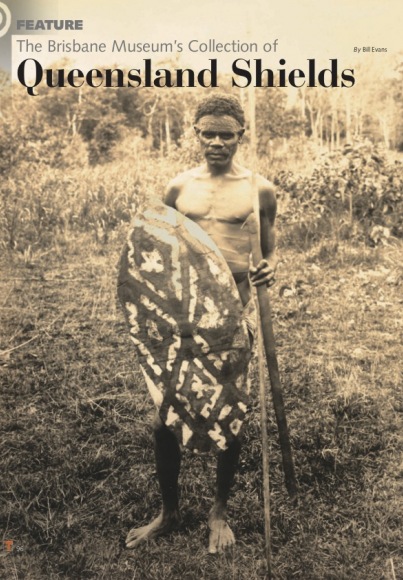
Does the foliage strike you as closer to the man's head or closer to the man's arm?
the man's arm

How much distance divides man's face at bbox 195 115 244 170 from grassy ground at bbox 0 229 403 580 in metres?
1.32

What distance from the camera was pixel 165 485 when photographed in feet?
7.23

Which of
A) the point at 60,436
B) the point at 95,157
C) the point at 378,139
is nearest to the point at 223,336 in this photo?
the point at 60,436

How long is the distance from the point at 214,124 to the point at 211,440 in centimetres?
114

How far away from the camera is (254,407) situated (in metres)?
2.84

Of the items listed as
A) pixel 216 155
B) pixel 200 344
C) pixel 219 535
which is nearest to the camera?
pixel 200 344

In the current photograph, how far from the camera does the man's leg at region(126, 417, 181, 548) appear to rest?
84.3 inches

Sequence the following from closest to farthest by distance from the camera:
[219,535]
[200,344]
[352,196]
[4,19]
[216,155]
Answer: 1. [200,344]
2. [216,155]
3. [219,535]
4. [4,19]
5. [352,196]

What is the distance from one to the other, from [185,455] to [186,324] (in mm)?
881

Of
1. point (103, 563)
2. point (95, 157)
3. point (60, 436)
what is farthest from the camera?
point (95, 157)

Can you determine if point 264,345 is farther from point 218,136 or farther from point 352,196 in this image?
point 352,196

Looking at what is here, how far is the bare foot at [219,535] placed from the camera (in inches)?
84.7

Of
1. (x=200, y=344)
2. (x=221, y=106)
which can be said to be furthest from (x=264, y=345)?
(x=221, y=106)

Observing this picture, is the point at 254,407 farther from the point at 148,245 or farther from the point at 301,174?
the point at 301,174
